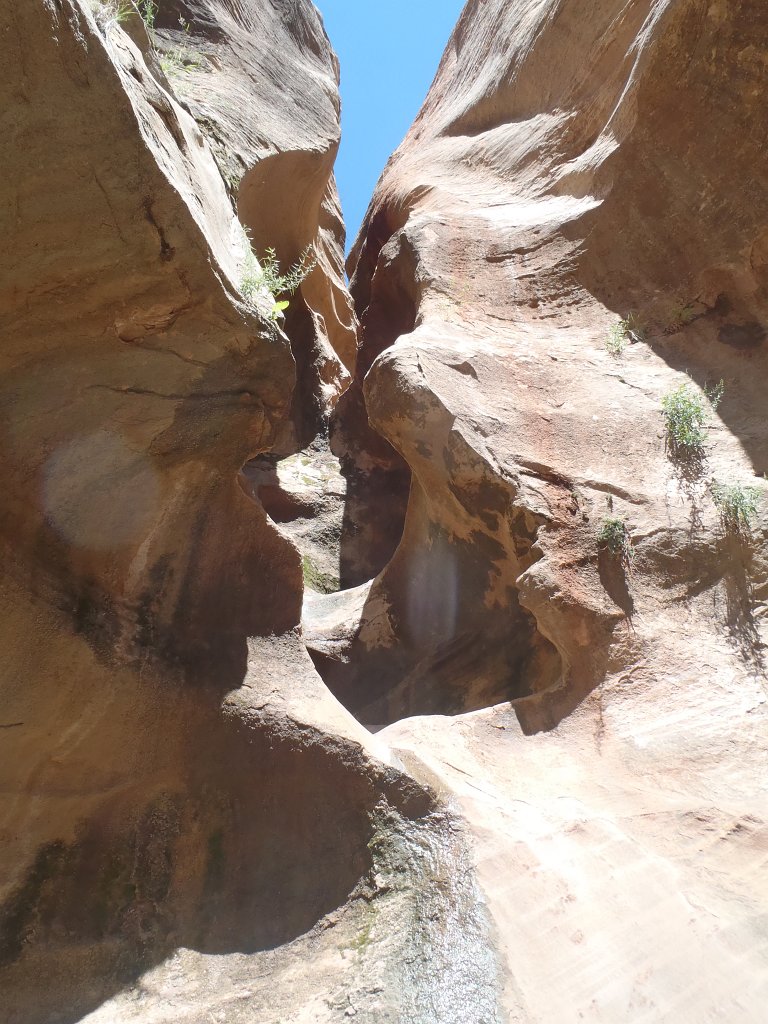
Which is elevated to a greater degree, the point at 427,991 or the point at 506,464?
the point at 506,464

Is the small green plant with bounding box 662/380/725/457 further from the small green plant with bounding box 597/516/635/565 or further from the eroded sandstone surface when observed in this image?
the small green plant with bounding box 597/516/635/565

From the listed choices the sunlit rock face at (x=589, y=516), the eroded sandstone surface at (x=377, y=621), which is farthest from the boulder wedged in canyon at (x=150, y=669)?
the sunlit rock face at (x=589, y=516)

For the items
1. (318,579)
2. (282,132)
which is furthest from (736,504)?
(282,132)

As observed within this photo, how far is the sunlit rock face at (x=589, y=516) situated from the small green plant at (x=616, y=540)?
25mm

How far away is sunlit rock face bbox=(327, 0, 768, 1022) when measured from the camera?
270 centimetres

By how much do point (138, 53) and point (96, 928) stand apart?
3.57 m

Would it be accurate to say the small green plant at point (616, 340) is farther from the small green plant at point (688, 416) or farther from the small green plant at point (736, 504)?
the small green plant at point (736, 504)

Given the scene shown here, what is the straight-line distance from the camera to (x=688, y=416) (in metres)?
4.65

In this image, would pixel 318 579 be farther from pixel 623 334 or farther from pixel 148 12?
pixel 148 12

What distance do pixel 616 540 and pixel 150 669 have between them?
7.88 feet

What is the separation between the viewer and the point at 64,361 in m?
2.97

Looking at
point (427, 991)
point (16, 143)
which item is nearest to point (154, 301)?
point (16, 143)

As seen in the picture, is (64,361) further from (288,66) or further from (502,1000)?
(288,66)

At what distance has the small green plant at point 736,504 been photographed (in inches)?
160
